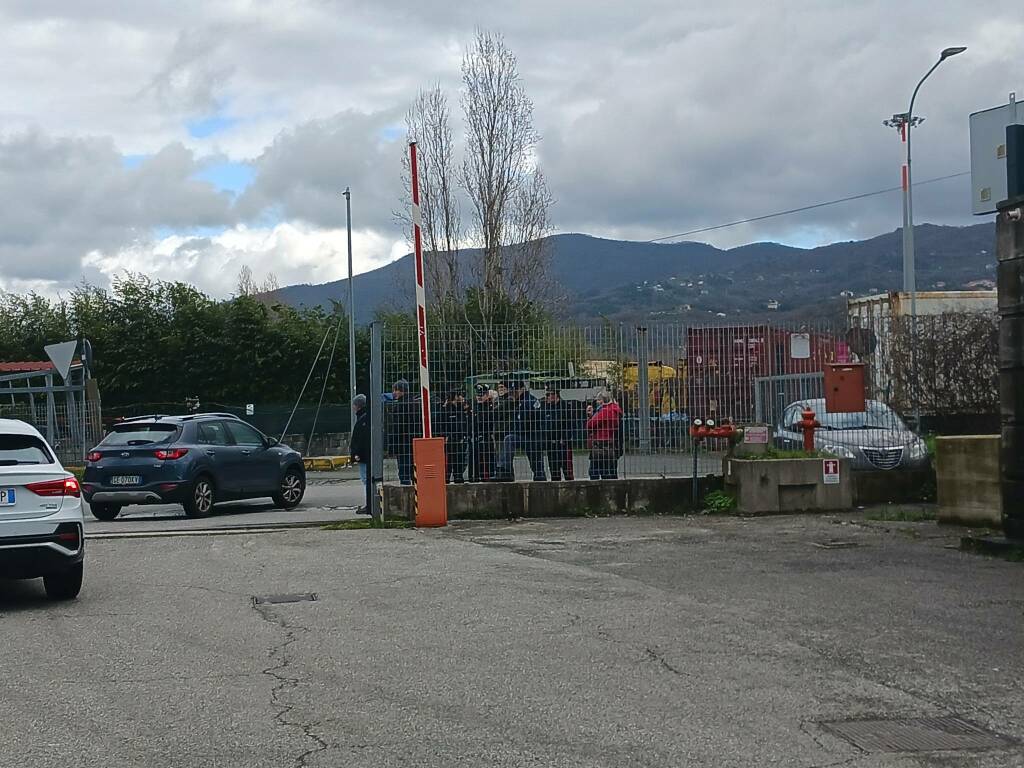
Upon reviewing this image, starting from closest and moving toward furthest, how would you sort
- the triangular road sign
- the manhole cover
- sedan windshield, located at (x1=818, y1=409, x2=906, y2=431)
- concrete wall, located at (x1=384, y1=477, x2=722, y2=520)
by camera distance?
the manhole cover, concrete wall, located at (x1=384, y1=477, x2=722, y2=520), sedan windshield, located at (x1=818, y1=409, x2=906, y2=431), the triangular road sign

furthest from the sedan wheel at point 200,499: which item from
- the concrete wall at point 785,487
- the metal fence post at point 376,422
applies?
the concrete wall at point 785,487

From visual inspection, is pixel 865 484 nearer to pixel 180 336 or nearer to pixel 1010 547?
pixel 1010 547

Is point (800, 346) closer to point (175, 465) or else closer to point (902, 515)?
point (902, 515)

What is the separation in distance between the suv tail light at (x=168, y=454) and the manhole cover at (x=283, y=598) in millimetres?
8737

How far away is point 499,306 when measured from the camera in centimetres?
3862

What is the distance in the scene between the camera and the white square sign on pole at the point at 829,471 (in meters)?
16.9

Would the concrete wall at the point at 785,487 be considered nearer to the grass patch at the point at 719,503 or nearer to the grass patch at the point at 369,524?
the grass patch at the point at 719,503

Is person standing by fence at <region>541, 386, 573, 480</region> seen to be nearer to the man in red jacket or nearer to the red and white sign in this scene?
the man in red jacket

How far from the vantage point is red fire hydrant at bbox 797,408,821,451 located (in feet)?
56.6

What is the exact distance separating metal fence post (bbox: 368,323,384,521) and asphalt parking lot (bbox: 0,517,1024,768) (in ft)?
11.4

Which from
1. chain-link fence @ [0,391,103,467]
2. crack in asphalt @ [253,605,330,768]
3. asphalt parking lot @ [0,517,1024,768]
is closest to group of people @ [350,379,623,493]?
asphalt parking lot @ [0,517,1024,768]

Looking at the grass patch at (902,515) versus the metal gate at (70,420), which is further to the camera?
the metal gate at (70,420)

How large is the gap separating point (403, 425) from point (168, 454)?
4242mm

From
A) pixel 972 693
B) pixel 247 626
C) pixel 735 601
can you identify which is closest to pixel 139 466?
pixel 247 626
